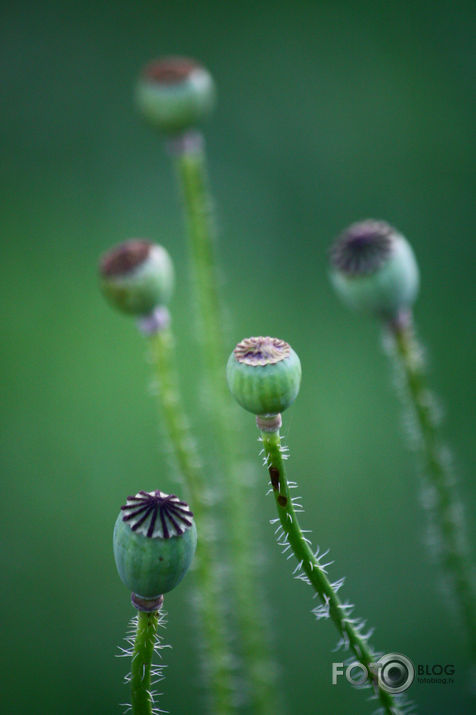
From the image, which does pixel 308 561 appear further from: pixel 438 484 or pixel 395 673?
pixel 438 484

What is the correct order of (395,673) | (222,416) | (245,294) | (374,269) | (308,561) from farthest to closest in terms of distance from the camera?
(245,294) < (222,416) < (374,269) < (395,673) < (308,561)

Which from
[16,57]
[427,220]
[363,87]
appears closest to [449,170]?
[427,220]

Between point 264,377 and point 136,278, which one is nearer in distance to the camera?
point 264,377

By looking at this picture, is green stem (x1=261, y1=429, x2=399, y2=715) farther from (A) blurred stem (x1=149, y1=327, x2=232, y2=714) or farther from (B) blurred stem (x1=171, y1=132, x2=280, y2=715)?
(B) blurred stem (x1=171, y1=132, x2=280, y2=715)

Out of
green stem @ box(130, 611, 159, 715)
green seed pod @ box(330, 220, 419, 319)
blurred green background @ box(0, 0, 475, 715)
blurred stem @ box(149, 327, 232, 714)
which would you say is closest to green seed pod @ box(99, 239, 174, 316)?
blurred stem @ box(149, 327, 232, 714)

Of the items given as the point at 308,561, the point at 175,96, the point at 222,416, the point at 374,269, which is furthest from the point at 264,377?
the point at 175,96

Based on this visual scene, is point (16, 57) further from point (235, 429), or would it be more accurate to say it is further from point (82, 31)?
point (235, 429)

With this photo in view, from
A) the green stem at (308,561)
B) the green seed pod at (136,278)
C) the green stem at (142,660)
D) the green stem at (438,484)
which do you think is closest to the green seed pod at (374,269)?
the green stem at (438,484)
